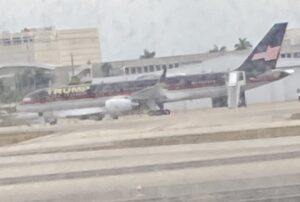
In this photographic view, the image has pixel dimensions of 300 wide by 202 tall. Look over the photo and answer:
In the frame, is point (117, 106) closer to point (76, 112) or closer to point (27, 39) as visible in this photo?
point (76, 112)

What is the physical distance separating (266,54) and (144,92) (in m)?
10.9

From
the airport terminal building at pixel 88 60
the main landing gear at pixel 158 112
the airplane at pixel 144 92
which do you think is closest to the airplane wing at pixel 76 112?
the airplane at pixel 144 92

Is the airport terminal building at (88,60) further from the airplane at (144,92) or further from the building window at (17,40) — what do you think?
the airplane at (144,92)

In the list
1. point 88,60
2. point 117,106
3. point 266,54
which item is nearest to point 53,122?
point 117,106

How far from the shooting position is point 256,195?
11.5 meters

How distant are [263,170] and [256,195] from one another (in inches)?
139

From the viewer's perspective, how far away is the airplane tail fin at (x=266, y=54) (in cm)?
6306

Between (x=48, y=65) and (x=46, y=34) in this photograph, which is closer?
(x=46, y=34)

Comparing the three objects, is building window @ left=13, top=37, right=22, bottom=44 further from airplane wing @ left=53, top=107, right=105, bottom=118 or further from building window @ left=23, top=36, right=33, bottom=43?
airplane wing @ left=53, top=107, right=105, bottom=118

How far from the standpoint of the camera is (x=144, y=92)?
6147cm

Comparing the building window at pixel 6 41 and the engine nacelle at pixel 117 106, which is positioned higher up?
the building window at pixel 6 41

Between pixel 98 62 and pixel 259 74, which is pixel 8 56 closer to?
pixel 98 62

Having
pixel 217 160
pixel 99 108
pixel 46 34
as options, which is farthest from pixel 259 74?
pixel 217 160

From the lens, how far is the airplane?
61.0 metres
